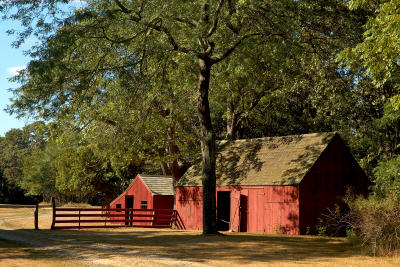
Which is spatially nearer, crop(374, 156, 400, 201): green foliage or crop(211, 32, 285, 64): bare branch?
crop(374, 156, 400, 201): green foliage

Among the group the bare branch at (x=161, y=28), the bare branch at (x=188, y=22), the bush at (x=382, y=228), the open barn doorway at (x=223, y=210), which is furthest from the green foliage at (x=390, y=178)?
the bare branch at (x=188, y=22)

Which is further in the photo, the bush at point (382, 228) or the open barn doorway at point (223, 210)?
the open barn doorway at point (223, 210)

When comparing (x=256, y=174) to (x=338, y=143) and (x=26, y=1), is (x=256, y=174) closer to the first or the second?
(x=338, y=143)

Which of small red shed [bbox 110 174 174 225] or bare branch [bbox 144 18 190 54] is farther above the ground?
bare branch [bbox 144 18 190 54]

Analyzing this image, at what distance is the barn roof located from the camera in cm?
2638

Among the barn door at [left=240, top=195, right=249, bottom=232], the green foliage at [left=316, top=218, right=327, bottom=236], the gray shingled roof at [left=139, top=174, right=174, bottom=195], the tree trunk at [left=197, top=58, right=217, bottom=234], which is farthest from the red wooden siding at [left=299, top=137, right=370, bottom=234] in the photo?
the gray shingled roof at [left=139, top=174, right=174, bottom=195]

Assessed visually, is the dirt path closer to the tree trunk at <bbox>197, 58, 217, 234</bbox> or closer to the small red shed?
the tree trunk at <bbox>197, 58, 217, 234</bbox>

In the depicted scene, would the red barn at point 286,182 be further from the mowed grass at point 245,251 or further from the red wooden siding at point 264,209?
the mowed grass at point 245,251

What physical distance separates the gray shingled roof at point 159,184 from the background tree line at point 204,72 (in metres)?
1.35

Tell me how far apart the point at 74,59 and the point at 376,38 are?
12590 millimetres

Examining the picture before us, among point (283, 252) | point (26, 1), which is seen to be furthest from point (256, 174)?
point (26, 1)

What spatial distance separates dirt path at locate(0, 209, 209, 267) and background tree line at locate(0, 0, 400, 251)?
17.5 ft

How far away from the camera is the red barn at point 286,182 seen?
25.5m

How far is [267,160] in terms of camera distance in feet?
93.7
